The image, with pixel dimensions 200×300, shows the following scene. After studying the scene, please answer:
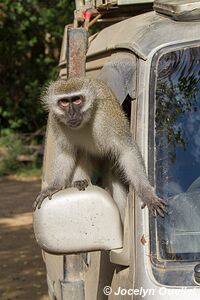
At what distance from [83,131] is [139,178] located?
0.93m

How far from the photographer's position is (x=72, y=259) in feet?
10.2

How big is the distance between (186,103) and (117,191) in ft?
2.72

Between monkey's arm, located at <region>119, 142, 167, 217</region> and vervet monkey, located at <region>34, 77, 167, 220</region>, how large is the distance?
0.10 ft

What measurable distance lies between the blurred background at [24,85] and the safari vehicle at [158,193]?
9.44 metres

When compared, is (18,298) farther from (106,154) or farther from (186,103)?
(186,103)

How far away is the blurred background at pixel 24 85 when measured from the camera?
14.6 m

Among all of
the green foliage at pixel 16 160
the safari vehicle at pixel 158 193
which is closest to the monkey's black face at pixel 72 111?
the safari vehicle at pixel 158 193

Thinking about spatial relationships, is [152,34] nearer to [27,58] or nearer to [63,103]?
[63,103]

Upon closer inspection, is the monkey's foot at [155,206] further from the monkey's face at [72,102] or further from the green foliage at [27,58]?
the green foliage at [27,58]

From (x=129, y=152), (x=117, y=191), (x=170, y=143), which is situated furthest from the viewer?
(x=117, y=191)

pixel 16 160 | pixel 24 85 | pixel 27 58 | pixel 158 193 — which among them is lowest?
pixel 16 160

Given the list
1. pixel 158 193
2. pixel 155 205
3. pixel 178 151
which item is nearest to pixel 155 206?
pixel 155 205

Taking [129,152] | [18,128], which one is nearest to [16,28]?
[18,128]

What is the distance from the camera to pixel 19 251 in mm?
9664
